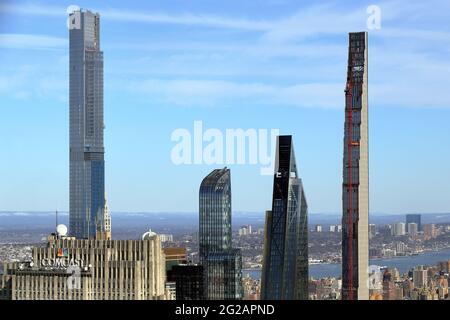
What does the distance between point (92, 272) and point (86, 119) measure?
11.0m

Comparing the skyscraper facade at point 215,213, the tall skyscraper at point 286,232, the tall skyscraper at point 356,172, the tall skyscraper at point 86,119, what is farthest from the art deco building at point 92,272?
the tall skyscraper at point 86,119

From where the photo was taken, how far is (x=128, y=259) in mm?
19641

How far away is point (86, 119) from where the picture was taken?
97.9 feet

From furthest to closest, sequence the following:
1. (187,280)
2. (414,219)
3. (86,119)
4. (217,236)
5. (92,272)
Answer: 1. (86,119)
2. (217,236)
3. (187,280)
4. (92,272)
5. (414,219)

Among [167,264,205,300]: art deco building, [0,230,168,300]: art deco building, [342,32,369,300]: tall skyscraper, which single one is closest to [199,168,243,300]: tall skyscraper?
[167,264,205,300]: art deco building

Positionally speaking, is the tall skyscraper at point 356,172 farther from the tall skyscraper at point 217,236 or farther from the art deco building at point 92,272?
the art deco building at point 92,272

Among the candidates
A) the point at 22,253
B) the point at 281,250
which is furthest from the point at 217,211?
the point at 22,253

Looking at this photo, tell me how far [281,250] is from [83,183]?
868cm

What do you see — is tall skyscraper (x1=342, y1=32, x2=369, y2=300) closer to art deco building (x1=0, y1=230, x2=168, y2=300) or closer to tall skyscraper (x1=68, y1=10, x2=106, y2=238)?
art deco building (x1=0, y1=230, x2=168, y2=300)

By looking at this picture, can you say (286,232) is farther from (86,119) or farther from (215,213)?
(86,119)

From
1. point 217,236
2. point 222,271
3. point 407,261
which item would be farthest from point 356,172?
point 407,261

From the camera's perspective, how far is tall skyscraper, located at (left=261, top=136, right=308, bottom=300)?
820 inches

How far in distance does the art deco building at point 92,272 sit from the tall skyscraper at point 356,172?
403 centimetres

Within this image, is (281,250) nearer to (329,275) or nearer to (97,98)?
(329,275)
